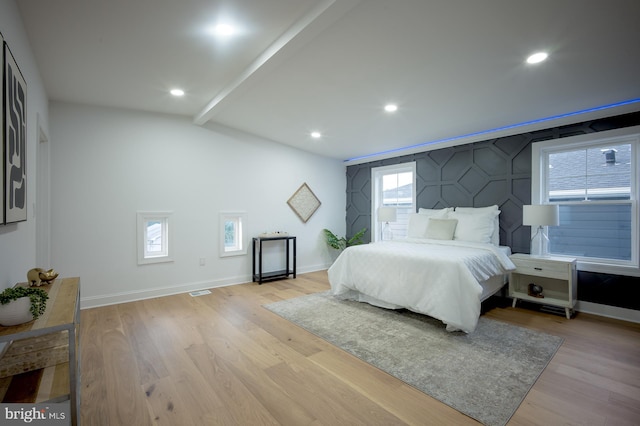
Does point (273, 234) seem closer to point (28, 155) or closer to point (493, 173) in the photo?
point (28, 155)

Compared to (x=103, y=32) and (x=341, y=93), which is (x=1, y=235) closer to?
(x=103, y=32)

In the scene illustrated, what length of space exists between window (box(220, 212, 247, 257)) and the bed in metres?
1.75

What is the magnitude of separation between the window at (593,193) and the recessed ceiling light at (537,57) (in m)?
1.77

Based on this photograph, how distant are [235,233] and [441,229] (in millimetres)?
3301

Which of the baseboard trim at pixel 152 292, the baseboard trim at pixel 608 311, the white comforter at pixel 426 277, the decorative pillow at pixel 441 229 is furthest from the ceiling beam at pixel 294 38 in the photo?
the baseboard trim at pixel 608 311

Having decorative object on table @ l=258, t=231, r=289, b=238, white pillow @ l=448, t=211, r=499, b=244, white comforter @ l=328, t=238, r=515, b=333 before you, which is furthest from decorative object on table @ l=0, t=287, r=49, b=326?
white pillow @ l=448, t=211, r=499, b=244

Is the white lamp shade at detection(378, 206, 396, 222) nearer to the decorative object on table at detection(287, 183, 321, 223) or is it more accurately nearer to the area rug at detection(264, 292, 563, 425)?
the decorative object on table at detection(287, 183, 321, 223)

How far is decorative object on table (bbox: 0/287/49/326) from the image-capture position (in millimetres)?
1222

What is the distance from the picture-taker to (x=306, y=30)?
209 centimetres

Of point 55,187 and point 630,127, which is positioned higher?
point 630,127

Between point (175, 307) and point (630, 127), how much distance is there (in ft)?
18.7

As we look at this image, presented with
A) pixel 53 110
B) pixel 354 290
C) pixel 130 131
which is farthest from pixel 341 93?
pixel 53 110

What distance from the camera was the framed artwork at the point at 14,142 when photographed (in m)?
1.52

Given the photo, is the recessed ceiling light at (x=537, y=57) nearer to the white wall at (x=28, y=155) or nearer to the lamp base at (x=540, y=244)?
the lamp base at (x=540, y=244)
